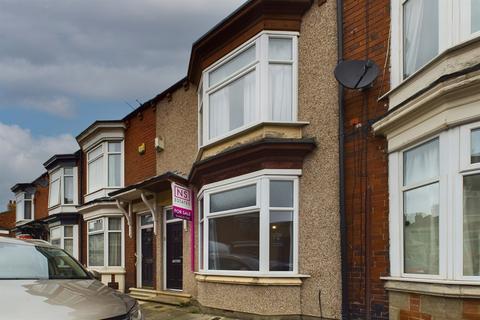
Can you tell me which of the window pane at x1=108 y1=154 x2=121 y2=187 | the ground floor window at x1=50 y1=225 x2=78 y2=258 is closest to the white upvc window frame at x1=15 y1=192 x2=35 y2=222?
the ground floor window at x1=50 y1=225 x2=78 y2=258

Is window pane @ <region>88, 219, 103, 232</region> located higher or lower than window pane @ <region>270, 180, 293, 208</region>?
lower

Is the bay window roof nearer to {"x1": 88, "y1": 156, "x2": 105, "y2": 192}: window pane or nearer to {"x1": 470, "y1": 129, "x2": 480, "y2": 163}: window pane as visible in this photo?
{"x1": 470, "y1": 129, "x2": 480, "y2": 163}: window pane

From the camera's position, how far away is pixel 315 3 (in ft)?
28.4

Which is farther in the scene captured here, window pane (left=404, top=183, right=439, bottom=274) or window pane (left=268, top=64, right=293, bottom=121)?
window pane (left=268, top=64, right=293, bottom=121)

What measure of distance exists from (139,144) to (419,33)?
408 inches

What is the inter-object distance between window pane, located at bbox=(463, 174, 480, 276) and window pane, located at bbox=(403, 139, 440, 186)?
53 centimetres

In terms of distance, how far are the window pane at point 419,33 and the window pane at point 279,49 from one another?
7.98 feet

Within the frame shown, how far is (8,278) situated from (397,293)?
4.73 meters

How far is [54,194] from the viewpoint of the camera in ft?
73.5

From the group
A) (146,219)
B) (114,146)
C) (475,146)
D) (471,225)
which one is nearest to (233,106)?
(475,146)

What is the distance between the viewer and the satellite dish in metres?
7.06

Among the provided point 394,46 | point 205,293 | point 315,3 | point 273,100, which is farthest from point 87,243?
point 394,46

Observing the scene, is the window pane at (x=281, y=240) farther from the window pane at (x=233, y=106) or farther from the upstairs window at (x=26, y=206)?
the upstairs window at (x=26, y=206)

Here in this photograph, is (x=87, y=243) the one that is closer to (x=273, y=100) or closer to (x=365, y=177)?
(x=273, y=100)
